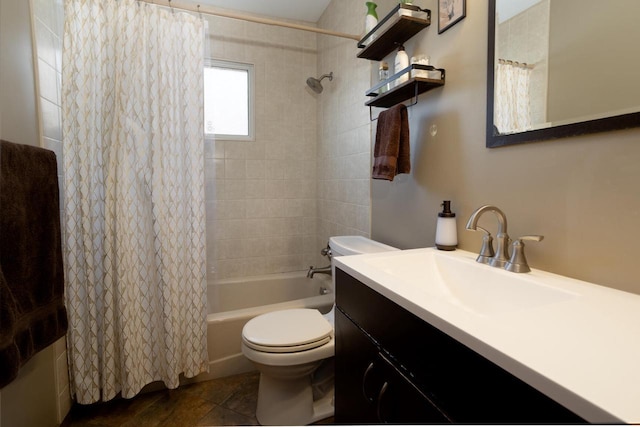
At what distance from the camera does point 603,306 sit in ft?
1.94

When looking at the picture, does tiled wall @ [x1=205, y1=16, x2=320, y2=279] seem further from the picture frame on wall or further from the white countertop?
the white countertop

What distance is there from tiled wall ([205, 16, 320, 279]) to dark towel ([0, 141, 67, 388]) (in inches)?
48.4

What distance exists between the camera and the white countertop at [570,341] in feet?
1.11

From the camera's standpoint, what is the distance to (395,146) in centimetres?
125

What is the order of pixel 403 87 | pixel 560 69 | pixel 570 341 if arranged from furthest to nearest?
pixel 403 87, pixel 560 69, pixel 570 341

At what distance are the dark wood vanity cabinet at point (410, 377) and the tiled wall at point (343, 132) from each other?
93 centimetres

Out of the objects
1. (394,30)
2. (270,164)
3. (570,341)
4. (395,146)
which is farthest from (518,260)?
(270,164)

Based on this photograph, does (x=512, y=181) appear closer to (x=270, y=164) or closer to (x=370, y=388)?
(x=370, y=388)

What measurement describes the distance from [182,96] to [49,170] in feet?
2.28

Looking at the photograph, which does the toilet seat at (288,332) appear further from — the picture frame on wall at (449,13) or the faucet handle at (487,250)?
the picture frame on wall at (449,13)

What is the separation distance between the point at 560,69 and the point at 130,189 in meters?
1.74

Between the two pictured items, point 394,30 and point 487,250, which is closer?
point 487,250

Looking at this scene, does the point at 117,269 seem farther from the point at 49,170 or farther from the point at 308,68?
the point at 308,68

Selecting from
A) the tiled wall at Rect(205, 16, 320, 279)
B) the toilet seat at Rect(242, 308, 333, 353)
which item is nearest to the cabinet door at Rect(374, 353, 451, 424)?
the toilet seat at Rect(242, 308, 333, 353)
